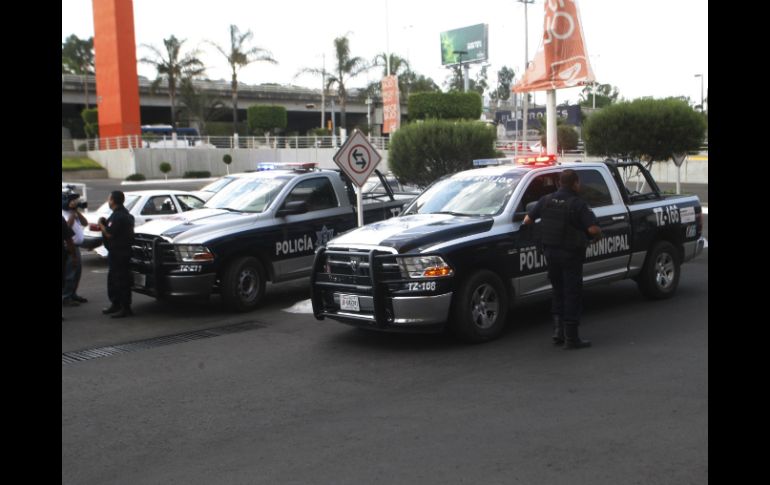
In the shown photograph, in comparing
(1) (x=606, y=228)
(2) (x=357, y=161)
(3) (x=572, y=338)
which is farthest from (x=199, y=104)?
(3) (x=572, y=338)

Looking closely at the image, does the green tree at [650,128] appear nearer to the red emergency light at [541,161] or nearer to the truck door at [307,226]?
the truck door at [307,226]

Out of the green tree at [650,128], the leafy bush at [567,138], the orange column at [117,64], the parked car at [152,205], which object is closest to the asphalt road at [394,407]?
the parked car at [152,205]

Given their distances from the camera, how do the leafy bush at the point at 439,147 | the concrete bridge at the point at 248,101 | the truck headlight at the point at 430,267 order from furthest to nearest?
1. the concrete bridge at the point at 248,101
2. the leafy bush at the point at 439,147
3. the truck headlight at the point at 430,267

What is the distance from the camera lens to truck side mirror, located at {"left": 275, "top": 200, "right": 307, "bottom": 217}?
11.5 metres

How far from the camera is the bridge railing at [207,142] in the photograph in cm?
5650

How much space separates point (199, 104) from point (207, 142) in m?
12.6

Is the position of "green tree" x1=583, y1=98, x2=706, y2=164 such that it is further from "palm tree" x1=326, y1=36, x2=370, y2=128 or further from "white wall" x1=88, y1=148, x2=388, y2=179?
"palm tree" x1=326, y1=36, x2=370, y2=128

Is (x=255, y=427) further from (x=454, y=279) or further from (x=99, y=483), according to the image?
(x=454, y=279)

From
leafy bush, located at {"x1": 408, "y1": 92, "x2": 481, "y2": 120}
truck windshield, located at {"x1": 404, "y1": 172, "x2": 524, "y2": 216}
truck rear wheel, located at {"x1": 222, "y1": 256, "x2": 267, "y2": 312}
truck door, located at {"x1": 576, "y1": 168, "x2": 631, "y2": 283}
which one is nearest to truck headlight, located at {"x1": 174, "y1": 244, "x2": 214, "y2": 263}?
truck rear wheel, located at {"x1": 222, "y1": 256, "x2": 267, "y2": 312}

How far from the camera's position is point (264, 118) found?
7344 centimetres

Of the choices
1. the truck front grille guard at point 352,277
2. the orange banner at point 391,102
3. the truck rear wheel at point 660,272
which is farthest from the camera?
the orange banner at point 391,102

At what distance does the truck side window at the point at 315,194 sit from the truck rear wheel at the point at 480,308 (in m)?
4.08
